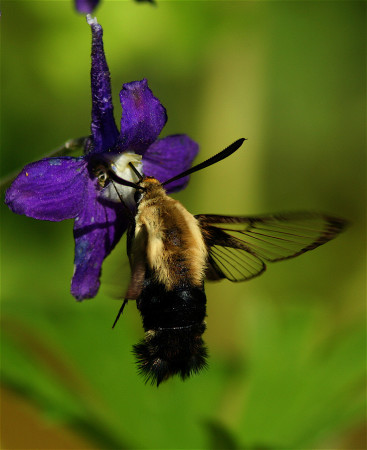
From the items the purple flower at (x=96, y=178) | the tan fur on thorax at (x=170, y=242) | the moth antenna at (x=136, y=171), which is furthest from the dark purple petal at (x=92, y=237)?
the tan fur on thorax at (x=170, y=242)

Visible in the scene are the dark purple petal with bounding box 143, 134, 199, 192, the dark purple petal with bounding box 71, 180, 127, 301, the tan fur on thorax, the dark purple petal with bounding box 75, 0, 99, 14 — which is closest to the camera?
the dark purple petal with bounding box 75, 0, 99, 14

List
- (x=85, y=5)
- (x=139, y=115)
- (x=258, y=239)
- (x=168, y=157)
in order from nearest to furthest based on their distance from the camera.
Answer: (x=85, y=5), (x=258, y=239), (x=139, y=115), (x=168, y=157)

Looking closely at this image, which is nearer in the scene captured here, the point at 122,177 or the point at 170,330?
the point at 170,330

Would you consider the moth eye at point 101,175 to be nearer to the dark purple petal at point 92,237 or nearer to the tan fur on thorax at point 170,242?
the dark purple petal at point 92,237

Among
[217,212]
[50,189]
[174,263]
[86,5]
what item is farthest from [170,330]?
[217,212]

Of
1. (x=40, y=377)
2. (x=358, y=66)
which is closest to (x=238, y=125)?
(x=358, y=66)

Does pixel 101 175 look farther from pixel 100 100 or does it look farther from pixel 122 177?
pixel 100 100

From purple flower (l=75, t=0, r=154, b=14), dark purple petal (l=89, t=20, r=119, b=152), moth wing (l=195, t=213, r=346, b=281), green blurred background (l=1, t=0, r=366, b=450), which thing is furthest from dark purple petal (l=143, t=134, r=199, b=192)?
green blurred background (l=1, t=0, r=366, b=450)

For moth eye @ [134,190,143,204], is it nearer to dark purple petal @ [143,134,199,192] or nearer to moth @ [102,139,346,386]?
moth @ [102,139,346,386]
